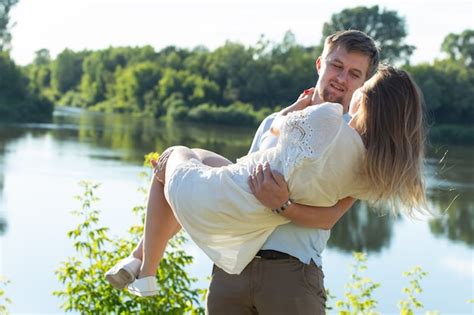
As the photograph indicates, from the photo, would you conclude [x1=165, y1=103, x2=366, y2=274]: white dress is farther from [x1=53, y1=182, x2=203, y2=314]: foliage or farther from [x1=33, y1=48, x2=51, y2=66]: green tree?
[x1=33, y1=48, x2=51, y2=66]: green tree

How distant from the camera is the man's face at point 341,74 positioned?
7.01ft

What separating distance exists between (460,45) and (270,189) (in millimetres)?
44719

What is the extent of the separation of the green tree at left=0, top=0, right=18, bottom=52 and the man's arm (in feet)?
133

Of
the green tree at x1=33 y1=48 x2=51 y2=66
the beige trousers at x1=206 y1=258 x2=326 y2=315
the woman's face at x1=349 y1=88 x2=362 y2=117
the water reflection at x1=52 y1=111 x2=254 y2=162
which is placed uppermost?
the woman's face at x1=349 y1=88 x2=362 y2=117

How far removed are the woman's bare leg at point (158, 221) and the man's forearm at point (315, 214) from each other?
284 mm

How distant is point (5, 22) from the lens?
134 feet

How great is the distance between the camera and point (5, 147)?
19.2 m

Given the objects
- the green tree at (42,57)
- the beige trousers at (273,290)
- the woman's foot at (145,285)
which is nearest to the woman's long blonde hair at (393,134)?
the beige trousers at (273,290)

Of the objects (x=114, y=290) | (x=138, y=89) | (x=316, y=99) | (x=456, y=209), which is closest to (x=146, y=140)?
(x=456, y=209)

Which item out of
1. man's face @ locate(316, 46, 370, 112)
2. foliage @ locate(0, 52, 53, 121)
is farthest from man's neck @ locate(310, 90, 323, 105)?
foliage @ locate(0, 52, 53, 121)

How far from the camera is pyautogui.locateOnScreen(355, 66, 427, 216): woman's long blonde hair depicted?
1800mm

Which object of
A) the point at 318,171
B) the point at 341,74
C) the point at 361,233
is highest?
the point at 341,74

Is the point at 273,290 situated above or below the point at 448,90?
below

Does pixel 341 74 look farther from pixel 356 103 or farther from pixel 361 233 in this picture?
pixel 361 233
